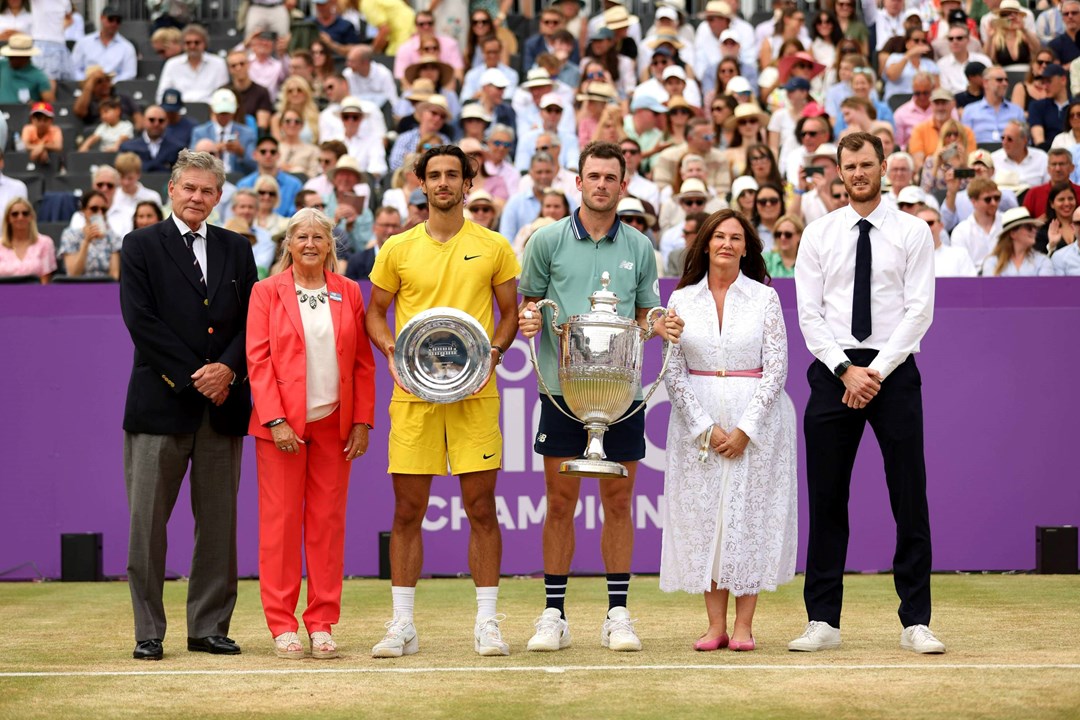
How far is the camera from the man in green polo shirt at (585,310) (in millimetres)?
7359

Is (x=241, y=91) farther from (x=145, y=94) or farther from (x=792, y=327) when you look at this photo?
(x=792, y=327)

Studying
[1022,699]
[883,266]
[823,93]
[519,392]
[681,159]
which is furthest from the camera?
[823,93]

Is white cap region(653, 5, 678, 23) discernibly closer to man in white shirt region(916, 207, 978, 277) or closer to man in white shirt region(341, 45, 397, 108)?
man in white shirt region(341, 45, 397, 108)

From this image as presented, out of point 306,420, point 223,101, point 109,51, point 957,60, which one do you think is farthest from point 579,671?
point 109,51

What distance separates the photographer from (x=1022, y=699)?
5695 millimetres

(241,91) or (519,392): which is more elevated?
(241,91)

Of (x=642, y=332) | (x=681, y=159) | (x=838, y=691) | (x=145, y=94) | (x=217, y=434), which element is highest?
(x=145, y=94)

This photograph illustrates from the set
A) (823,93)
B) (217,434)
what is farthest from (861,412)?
(823,93)

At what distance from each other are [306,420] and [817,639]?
8.28 feet

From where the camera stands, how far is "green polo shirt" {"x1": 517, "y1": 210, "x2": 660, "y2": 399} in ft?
24.3

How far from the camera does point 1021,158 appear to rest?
14.8m

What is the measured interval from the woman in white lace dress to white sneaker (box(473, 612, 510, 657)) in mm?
818

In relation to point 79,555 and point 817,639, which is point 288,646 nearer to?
point 817,639

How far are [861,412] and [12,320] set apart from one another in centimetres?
635
